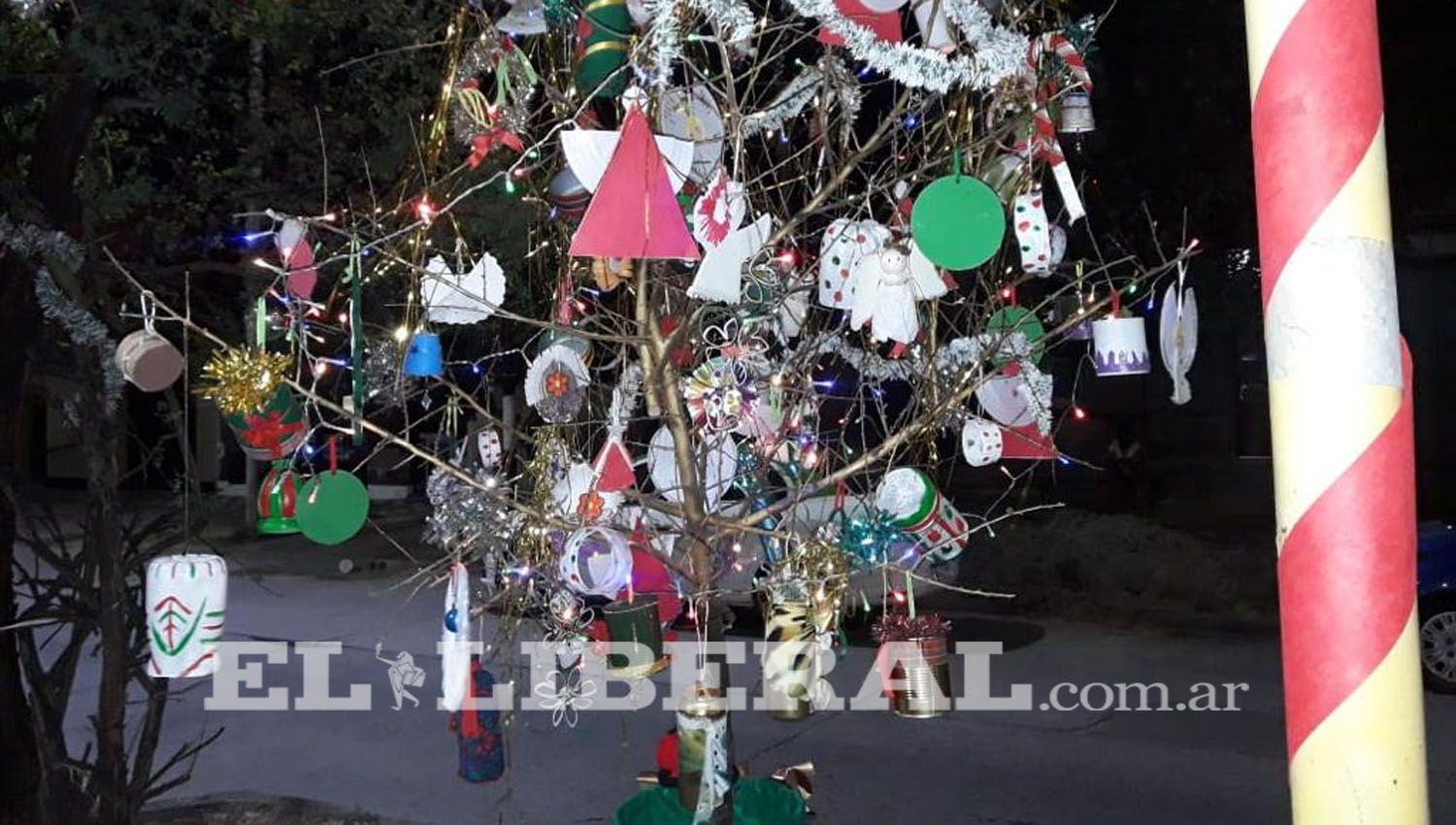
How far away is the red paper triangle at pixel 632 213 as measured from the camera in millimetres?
2215

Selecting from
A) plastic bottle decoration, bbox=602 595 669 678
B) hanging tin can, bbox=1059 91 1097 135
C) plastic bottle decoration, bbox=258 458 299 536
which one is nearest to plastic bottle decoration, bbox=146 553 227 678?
plastic bottle decoration, bbox=258 458 299 536

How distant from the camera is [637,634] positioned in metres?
2.74

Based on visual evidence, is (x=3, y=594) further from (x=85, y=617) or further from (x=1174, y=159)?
(x=1174, y=159)

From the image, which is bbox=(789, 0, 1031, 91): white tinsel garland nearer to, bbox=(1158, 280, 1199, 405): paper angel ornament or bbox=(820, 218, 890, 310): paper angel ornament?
bbox=(820, 218, 890, 310): paper angel ornament

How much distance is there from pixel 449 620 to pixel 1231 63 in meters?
9.66

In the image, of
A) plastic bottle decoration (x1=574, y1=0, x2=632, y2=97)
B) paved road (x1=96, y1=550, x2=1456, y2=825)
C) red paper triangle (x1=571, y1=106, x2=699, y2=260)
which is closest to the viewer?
red paper triangle (x1=571, y1=106, x2=699, y2=260)

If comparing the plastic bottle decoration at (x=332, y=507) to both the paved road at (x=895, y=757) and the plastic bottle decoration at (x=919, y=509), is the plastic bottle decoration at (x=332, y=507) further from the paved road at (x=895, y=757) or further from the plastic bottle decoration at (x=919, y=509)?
the paved road at (x=895, y=757)

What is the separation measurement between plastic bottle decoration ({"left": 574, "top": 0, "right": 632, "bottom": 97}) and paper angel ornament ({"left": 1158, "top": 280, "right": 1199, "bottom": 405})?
139cm

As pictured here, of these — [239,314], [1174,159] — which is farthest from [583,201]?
[1174,159]

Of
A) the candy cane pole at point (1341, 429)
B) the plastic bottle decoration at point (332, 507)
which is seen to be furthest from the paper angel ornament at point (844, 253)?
the candy cane pole at point (1341, 429)

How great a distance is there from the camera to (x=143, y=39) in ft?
13.8

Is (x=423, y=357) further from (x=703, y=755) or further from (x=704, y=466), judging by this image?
(x=703, y=755)

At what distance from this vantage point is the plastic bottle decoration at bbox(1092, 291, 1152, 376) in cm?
285

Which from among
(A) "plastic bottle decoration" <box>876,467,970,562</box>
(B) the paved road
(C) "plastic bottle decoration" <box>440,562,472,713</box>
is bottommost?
(B) the paved road
